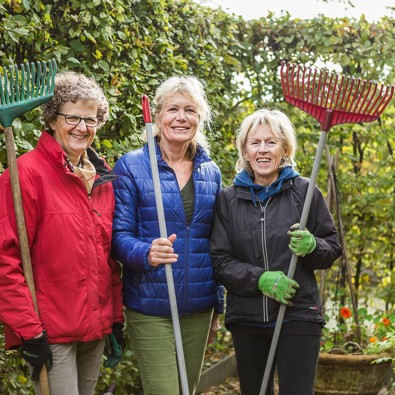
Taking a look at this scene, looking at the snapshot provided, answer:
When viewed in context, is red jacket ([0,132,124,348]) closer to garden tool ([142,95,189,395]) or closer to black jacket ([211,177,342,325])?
garden tool ([142,95,189,395])

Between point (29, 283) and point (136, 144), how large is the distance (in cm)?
169

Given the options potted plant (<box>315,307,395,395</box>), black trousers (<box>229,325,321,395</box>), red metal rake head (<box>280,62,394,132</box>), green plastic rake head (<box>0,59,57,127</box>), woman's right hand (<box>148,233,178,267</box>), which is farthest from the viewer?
potted plant (<box>315,307,395,395</box>)

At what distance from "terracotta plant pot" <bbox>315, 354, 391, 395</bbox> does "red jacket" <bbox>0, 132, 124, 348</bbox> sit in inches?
100

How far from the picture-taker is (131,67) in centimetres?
449

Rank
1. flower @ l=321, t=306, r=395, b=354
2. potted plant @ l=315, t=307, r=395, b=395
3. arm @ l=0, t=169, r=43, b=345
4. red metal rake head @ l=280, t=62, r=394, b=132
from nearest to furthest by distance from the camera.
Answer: arm @ l=0, t=169, r=43, b=345, red metal rake head @ l=280, t=62, r=394, b=132, potted plant @ l=315, t=307, r=395, b=395, flower @ l=321, t=306, r=395, b=354

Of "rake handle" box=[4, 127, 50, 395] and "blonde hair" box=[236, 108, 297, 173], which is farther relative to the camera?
"blonde hair" box=[236, 108, 297, 173]

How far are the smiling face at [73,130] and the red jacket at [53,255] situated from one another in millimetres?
78

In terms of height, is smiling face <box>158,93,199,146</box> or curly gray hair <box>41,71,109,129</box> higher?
curly gray hair <box>41,71,109,129</box>

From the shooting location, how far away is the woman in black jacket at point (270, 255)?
133 inches

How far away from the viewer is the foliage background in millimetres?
4547

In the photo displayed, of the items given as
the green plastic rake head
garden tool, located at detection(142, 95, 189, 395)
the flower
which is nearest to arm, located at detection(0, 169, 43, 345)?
the green plastic rake head

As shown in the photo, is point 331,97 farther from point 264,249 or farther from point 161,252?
point 161,252

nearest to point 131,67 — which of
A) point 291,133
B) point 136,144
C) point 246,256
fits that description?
point 136,144

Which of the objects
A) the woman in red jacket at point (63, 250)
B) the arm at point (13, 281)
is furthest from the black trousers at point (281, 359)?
the arm at point (13, 281)
